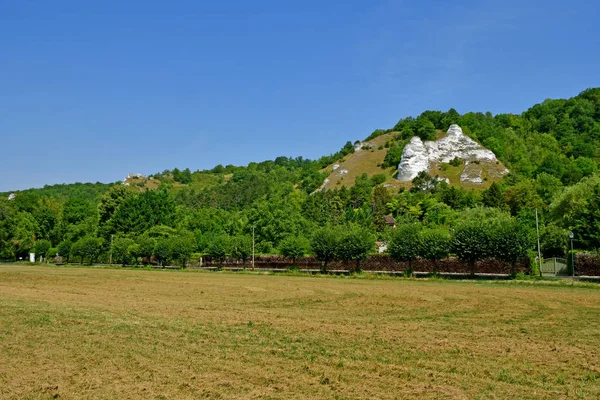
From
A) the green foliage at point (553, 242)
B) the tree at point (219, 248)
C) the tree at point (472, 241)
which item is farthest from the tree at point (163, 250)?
the green foliage at point (553, 242)

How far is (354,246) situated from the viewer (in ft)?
237

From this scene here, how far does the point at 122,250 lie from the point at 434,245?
194 ft

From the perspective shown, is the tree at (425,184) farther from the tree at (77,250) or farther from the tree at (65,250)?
the tree at (65,250)

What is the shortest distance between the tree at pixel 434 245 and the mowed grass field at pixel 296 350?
34.2 metres

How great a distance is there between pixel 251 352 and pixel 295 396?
489cm

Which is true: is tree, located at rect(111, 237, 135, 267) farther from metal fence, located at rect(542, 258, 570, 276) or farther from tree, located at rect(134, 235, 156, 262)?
metal fence, located at rect(542, 258, 570, 276)

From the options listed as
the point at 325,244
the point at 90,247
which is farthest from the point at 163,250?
the point at 325,244

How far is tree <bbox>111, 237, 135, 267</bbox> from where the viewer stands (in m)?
99.3

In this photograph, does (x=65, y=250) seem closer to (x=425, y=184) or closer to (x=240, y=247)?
(x=240, y=247)

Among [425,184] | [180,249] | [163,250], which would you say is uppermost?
[425,184]

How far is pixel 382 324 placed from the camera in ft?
73.4

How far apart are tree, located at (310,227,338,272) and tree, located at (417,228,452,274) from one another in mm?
12991

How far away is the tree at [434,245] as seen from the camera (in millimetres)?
64312

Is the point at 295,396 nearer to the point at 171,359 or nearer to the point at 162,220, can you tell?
the point at 171,359
